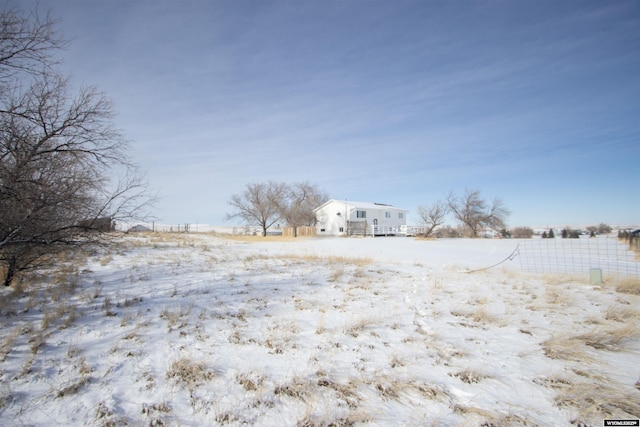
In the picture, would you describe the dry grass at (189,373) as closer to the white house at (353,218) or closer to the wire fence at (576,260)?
the wire fence at (576,260)

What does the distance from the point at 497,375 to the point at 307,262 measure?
816 cm

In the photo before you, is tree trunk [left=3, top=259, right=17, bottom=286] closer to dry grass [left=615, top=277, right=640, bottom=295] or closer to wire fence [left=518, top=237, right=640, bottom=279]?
dry grass [left=615, top=277, right=640, bottom=295]

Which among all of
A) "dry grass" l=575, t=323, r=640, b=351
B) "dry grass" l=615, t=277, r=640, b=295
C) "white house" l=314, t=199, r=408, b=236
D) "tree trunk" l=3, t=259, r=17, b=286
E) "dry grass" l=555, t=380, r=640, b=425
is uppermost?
"white house" l=314, t=199, r=408, b=236

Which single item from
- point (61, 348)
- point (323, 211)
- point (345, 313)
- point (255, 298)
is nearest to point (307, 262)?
point (255, 298)

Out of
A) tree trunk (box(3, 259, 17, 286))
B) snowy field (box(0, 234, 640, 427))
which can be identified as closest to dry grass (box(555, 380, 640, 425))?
snowy field (box(0, 234, 640, 427))

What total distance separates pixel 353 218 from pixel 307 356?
144 feet

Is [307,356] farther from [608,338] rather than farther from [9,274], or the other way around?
[9,274]

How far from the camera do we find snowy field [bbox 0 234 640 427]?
9.68ft

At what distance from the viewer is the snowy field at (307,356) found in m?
2.95

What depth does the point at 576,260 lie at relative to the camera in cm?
1449

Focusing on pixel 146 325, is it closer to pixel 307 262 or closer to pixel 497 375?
pixel 497 375

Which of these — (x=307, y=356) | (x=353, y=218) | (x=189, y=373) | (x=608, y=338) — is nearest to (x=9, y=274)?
(x=189, y=373)

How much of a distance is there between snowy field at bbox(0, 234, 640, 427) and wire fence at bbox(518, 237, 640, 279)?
4972mm

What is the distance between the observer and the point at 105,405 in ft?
9.71
